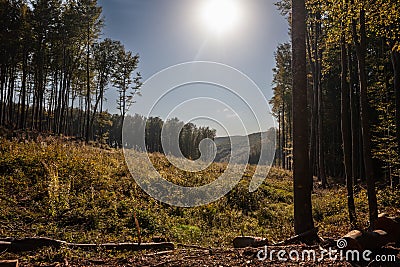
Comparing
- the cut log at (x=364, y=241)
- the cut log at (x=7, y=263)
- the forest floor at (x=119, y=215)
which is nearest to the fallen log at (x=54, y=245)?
the forest floor at (x=119, y=215)

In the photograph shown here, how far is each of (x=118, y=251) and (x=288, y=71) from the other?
1174 inches

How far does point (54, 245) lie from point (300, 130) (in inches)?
230

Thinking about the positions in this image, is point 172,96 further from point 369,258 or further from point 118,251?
point 369,258

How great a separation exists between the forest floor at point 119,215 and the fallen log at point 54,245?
182 mm

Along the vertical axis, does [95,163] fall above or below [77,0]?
below

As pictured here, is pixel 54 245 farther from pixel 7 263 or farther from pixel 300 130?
pixel 300 130

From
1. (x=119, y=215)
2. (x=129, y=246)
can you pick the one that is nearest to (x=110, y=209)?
(x=119, y=215)

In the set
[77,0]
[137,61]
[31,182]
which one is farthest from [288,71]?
[31,182]

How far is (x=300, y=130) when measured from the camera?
7.11 metres

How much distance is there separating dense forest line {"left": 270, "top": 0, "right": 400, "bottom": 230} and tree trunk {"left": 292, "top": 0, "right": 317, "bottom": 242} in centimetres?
4

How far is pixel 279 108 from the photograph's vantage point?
131ft

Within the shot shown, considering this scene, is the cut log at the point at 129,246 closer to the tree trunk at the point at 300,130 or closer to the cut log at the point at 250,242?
the cut log at the point at 250,242

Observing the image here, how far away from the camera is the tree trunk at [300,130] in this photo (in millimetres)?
6879

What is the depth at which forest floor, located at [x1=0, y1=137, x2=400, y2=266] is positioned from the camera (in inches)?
223
